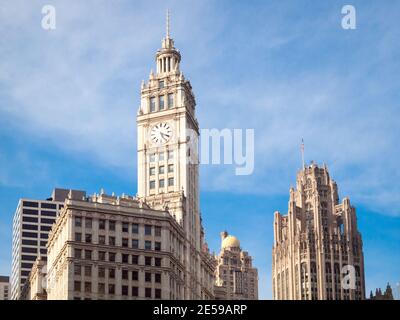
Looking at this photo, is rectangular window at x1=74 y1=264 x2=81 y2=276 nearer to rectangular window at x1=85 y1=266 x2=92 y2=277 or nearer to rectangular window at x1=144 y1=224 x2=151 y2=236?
rectangular window at x1=85 y1=266 x2=92 y2=277

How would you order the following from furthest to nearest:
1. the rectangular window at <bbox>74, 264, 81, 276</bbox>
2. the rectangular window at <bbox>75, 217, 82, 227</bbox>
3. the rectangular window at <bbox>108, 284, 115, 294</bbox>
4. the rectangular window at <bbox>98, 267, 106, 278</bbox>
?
the rectangular window at <bbox>75, 217, 82, 227</bbox>, the rectangular window at <bbox>98, 267, 106, 278</bbox>, the rectangular window at <bbox>108, 284, 115, 294</bbox>, the rectangular window at <bbox>74, 264, 81, 276</bbox>

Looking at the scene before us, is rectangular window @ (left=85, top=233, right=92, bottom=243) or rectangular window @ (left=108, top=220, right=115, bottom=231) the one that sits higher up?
rectangular window @ (left=108, top=220, right=115, bottom=231)

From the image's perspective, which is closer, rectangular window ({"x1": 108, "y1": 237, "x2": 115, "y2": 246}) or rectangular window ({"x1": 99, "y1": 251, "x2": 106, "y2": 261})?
rectangular window ({"x1": 99, "y1": 251, "x2": 106, "y2": 261})

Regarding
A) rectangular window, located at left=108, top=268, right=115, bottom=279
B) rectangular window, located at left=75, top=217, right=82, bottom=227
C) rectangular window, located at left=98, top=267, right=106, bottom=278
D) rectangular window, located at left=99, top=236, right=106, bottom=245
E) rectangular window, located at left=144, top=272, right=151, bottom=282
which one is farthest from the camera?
rectangular window, located at left=144, top=272, right=151, bottom=282

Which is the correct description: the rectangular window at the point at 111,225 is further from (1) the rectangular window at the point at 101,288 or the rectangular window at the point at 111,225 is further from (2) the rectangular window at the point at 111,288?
(1) the rectangular window at the point at 101,288

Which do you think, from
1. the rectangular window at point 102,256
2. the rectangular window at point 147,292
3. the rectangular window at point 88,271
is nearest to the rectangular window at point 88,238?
the rectangular window at point 102,256

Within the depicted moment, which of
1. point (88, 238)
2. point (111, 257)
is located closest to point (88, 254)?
point (88, 238)

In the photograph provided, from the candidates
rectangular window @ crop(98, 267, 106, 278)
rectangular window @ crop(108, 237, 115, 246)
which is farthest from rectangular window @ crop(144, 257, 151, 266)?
rectangular window @ crop(98, 267, 106, 278)

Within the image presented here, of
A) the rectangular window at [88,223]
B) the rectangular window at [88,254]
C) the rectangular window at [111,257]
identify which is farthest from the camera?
the rectangular window at [88,223]

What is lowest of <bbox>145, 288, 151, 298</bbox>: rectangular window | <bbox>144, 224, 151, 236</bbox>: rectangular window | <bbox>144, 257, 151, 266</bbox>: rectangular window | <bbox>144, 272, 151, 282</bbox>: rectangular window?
<bbox>145, 288, 151, 298</bbox>: rectangular window
